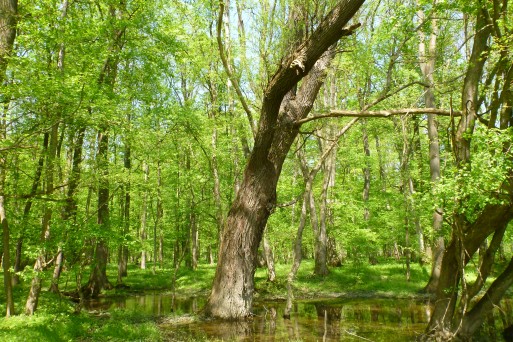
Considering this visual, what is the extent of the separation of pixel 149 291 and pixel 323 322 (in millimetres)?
13862

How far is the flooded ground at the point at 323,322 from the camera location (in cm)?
892

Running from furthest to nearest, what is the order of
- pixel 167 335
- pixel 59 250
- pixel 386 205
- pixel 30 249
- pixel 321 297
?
pixel 386 205
pixel 321 297
pixel 59 250
pixel 30 249
pixel 167 335

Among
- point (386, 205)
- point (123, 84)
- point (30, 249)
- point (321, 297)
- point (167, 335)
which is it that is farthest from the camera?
point (386, 205)

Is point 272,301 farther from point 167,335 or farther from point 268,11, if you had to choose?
point 268,11

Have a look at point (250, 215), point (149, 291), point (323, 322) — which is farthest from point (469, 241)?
point (149, 291)

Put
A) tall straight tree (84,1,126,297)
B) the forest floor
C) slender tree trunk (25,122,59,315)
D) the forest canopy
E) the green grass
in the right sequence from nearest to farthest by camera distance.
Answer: the forest canopy
the forest floor
slender tree trunk (25,122,59,315)
tall straight tree (84,1,126,297)
the green grass

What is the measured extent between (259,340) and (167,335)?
2298 millimetres

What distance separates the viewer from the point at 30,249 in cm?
1021

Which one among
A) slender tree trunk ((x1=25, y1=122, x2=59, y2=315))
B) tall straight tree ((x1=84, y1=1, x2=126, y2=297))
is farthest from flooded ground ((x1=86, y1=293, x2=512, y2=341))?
slender tree trunk ((x1=25, y1=122, x2=59, y2=315))

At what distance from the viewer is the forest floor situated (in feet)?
29.1

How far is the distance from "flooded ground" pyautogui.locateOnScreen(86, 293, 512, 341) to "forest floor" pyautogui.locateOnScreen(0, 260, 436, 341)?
1080 mm

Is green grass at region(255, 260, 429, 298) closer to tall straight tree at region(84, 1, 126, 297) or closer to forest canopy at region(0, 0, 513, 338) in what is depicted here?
forest canopy at region(0, 0, 513, 338)

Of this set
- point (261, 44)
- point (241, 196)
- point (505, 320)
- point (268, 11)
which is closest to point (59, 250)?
point (241, 196)

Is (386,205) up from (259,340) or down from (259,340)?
up
